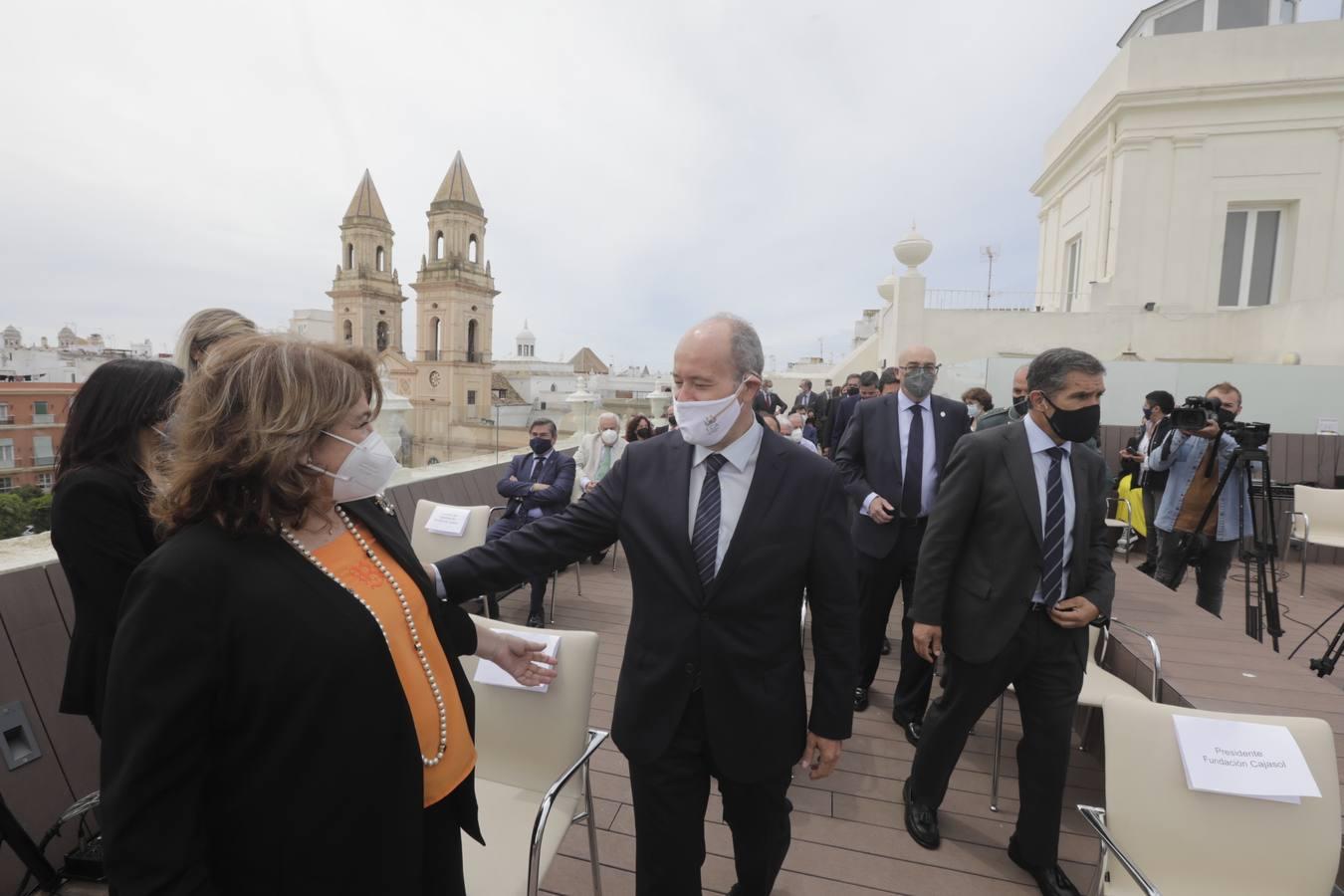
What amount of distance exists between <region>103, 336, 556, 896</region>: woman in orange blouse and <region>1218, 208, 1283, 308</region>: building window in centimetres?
1702

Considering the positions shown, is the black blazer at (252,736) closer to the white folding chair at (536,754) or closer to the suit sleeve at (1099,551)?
the white folding chair at (536,754)

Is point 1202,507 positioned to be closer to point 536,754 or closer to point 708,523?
point 708,523

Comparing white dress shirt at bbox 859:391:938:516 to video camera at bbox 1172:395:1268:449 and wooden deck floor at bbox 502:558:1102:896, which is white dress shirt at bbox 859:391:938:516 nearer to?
wooden deck floor at bbox 502:558:1102:896

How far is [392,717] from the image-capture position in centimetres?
116

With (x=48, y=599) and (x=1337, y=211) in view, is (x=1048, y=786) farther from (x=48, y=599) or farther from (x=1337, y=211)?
(x=1337, y=211)

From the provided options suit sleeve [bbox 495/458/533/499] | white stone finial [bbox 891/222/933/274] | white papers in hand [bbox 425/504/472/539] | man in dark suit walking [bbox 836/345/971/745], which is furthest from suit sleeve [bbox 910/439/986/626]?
white stone finial [bbox 891/222/933/274]

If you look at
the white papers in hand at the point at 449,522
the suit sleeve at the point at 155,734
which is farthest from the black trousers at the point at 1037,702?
the white papers in hand at the point at 449,522

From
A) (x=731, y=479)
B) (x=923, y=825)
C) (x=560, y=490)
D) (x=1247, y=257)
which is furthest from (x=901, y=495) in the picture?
(x=1247, y=257)

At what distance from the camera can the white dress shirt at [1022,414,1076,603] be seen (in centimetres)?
224

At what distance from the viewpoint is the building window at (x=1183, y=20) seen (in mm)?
14609

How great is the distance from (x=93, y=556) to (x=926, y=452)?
11.2 ft

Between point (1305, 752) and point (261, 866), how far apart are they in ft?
8.28

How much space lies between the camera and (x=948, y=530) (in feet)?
7.59

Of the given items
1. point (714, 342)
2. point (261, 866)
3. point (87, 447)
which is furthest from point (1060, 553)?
point (87, 447)
